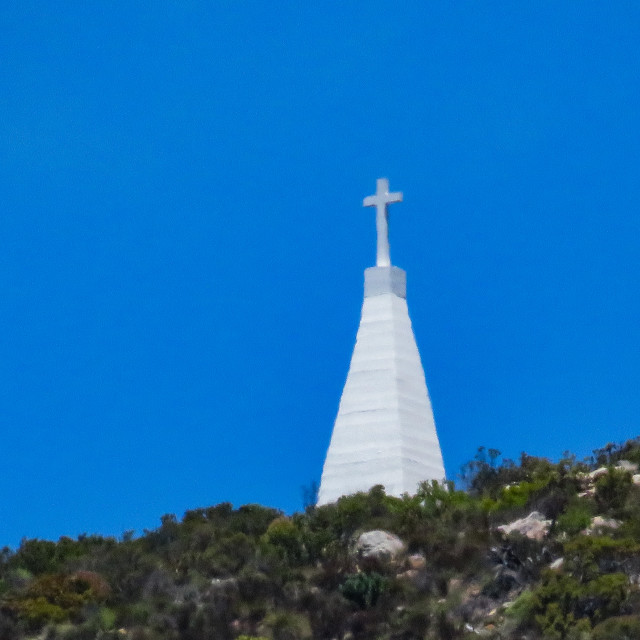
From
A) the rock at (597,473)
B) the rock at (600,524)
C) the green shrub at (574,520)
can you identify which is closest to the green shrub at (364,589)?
the green shrub at (574,520)

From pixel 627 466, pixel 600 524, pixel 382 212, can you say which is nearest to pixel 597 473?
pixel 627 466

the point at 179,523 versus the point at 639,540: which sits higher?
the point at 179,523

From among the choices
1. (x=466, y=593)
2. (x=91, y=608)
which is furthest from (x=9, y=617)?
(x=466, y=593)

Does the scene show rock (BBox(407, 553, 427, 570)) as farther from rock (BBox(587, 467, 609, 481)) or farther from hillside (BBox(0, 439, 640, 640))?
rock (BBox(587, 467, 609, 481))

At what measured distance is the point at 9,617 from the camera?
18422 millimetres

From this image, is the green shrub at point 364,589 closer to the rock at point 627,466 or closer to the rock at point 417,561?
the rock at point 417,561

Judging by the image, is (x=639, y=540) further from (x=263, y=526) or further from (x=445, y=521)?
(x=263, y=526)

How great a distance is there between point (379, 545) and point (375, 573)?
1.36 meters

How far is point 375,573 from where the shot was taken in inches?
701

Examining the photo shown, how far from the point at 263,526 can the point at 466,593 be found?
5540 millimetres

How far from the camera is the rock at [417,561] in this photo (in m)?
18.4

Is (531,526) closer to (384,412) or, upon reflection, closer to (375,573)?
(375,573)

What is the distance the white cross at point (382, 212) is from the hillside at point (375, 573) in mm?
6334

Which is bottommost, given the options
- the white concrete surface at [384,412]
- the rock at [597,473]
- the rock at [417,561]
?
the rock at [417,561]
